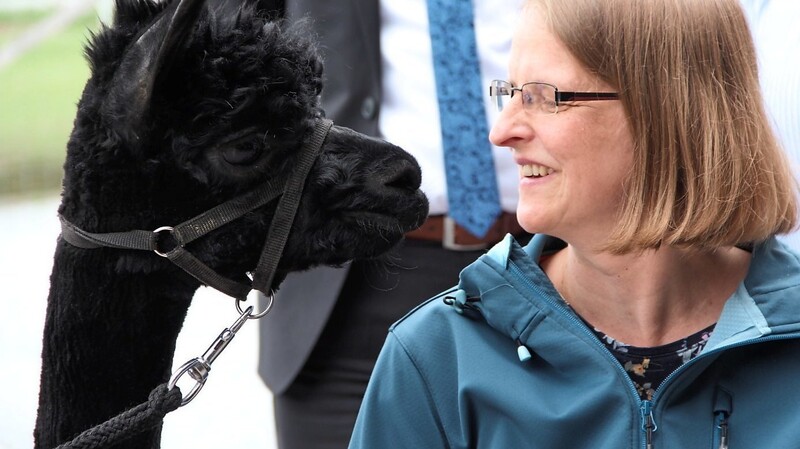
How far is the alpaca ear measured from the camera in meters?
1.91

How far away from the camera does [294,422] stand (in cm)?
280

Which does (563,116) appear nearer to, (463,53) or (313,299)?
(463,53)

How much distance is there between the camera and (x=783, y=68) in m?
2.55

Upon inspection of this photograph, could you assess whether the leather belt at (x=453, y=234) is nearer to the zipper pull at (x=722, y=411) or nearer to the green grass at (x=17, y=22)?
the zipper pull at (x=722, y=411)

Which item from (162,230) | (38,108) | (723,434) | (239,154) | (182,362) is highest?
(38,108)

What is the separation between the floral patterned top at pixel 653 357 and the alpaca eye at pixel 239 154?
2.31ft

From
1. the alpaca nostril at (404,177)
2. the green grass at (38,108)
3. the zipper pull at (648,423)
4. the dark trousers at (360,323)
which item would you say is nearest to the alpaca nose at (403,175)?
the alpaca nostril at (404,177)

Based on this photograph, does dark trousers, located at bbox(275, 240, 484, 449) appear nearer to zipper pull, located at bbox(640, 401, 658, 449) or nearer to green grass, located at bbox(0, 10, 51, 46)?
zipper pull, located at bbox(640, 401, 658, 449)

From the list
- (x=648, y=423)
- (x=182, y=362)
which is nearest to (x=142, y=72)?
(x=648, y=423)

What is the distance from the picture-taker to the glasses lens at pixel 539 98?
6.28 ft

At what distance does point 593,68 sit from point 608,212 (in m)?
0.25

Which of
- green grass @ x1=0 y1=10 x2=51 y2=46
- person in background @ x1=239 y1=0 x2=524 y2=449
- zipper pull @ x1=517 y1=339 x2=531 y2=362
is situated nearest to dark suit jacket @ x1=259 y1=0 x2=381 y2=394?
person in background @ x1=239 y1=0 x2=524 y2=449

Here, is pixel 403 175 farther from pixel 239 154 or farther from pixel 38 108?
pixel 38 108

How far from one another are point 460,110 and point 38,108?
39.3 feet
